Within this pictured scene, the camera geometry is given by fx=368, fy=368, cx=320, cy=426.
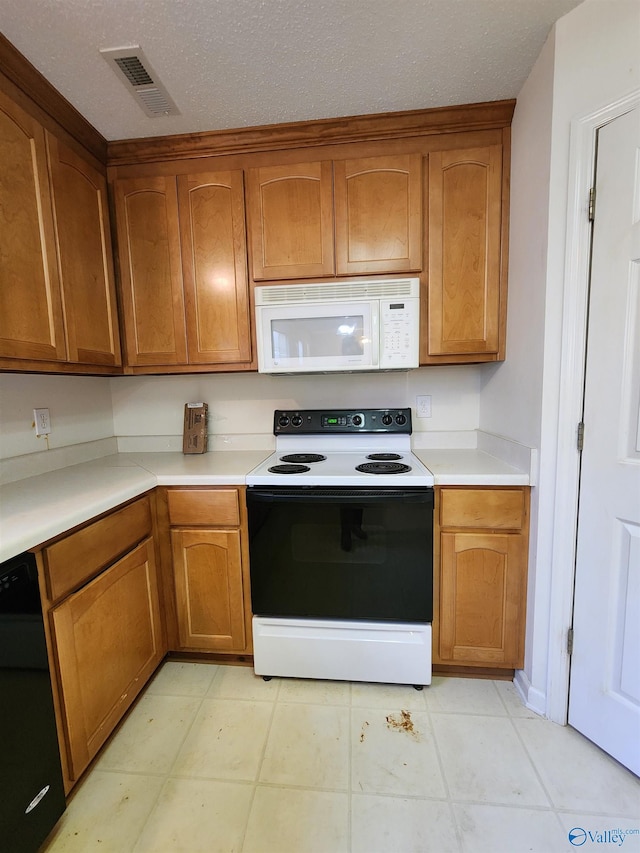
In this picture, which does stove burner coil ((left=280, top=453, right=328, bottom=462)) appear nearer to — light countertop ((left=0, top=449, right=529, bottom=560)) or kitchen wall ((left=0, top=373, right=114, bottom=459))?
light countertop ((left=0, top=449, right=529, bottom=560))

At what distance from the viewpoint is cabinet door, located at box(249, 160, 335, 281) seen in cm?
166

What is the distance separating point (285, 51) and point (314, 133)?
1.19 feet

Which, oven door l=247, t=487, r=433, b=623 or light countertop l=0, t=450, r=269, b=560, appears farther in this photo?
oven door l=247, t=487, r=433, b=623

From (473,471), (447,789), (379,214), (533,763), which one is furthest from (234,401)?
(533,763)

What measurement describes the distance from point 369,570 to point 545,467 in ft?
2.58

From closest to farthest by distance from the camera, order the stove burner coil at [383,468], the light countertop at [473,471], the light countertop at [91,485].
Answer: the light countertop at [91,485], the light countertop at [473,471], the stove burner coil at [383,468]

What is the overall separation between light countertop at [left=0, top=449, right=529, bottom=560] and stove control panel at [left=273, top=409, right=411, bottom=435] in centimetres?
18

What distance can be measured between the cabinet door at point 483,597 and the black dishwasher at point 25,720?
137 cm

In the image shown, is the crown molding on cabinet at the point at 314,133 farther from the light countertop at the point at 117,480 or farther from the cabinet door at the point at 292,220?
the light countertop at the point at 117,480

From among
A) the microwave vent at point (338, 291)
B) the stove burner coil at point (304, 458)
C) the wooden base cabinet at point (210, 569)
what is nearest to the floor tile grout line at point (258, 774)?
the wooden base cabinet at point (210, 569)

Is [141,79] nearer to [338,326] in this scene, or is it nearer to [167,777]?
[338,326]

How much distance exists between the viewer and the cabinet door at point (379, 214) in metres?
1.62

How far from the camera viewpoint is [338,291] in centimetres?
165

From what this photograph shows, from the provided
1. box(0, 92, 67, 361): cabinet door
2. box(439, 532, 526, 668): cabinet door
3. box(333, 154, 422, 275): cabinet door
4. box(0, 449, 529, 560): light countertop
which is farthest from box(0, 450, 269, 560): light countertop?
box(333, 154, 422, 275): cabinet door
